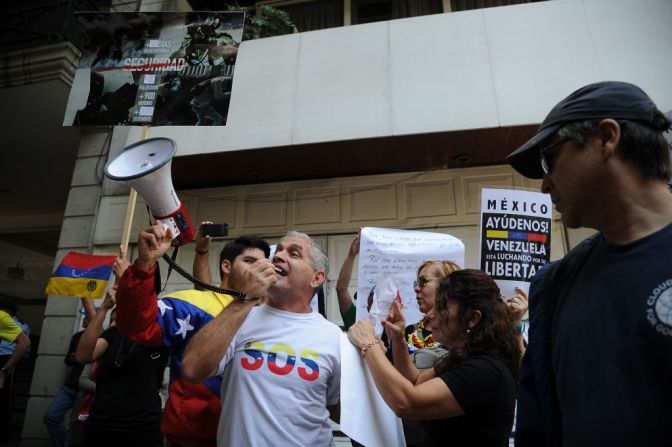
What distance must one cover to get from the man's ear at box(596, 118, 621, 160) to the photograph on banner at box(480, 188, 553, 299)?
6.16 feet

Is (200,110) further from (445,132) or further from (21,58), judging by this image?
(21,58)

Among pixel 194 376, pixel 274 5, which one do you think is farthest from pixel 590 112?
pixel 274 5

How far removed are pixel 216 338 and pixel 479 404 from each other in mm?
1005

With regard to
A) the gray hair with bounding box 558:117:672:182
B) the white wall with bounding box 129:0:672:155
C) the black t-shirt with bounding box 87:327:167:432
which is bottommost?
the black t-shirt with bounding box 87:327:167:432

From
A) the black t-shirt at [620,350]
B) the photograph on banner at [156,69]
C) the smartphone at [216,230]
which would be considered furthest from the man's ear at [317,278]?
the photograph on banner at [156,69]

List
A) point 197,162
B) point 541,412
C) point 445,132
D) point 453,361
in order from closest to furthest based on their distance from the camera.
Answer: point 541,412
point 453,361
point 445,132
point 197,162

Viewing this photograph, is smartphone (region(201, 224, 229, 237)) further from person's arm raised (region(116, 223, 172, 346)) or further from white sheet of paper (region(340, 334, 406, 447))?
white sheet of paper (region(340, 334, 406, 447))

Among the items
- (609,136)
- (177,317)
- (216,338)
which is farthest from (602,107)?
(177,317)

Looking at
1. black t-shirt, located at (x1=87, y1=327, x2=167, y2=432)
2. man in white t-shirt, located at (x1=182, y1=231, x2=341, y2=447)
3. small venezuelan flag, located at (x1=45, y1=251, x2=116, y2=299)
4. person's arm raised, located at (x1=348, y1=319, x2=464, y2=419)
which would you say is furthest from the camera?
small venezuelan flag, located at (x1=45, y1=251, x2=116, y2=299)

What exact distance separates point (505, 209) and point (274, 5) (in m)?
6.89

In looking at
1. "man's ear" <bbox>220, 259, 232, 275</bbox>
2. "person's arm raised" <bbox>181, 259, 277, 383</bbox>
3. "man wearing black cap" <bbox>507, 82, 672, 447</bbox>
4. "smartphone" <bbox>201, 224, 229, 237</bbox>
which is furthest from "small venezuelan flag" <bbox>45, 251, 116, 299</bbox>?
"man wearing black cap" <bbox>507, 82, 672, 447</bbox>

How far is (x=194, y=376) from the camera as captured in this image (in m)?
1.67

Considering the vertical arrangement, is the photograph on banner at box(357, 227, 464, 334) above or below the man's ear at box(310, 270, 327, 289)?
above

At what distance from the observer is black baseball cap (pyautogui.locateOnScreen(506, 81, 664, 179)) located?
1.12 meters
